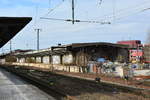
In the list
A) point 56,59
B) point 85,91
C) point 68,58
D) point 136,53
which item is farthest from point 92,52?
point 85,91

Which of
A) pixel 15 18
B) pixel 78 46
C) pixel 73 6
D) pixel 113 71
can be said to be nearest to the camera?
pixel 15 18

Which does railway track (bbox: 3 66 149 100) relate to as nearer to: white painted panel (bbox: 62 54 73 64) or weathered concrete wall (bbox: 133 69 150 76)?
weathered concrete wall (bbox: 133 69 150 76)

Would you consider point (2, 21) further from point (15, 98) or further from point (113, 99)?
point (113, 99)

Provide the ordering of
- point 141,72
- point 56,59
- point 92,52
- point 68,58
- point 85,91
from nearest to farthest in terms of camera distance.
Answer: point 85,91, point 141,72, point 92,52, point 68,58, point 56,59

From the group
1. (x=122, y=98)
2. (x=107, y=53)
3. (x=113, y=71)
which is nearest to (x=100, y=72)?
(x=113, y=71)

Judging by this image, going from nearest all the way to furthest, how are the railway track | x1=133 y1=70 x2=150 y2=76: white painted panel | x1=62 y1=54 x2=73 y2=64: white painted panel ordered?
the railway track, x1=133 y1=70 x2=150 y2=76: white painted panel, x1=62 y1=54 x2=73 y2=64: white painted panel

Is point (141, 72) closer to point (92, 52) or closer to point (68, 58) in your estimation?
point (92, 52)

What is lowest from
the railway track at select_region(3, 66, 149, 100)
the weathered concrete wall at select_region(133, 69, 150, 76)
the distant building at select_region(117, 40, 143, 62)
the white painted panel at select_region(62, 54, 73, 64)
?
the railway track at select_region(3, 66, 149, 100)

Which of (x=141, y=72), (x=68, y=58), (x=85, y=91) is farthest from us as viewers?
(x=68, y=58)

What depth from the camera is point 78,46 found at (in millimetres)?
55406

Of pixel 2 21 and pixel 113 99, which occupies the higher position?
pixel 2 21

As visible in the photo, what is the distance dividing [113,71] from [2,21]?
1781cm

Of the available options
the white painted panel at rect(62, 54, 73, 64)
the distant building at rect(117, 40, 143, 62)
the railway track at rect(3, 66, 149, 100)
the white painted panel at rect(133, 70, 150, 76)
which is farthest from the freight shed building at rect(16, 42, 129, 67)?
the railway track at rect(3, 66, 149, 100)

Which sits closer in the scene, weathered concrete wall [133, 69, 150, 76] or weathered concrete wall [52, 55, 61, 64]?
weathered concrete wall [133, 69, 150, 76]
